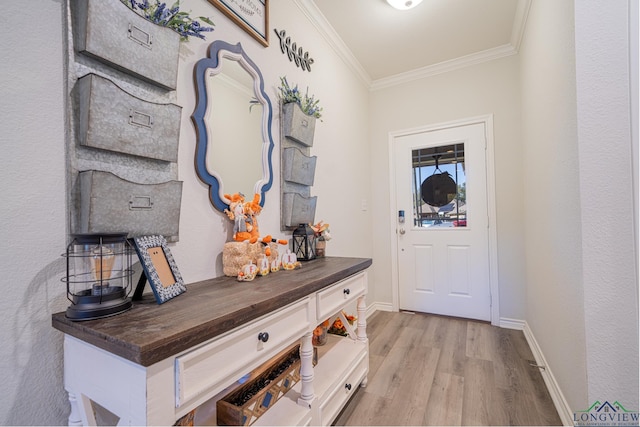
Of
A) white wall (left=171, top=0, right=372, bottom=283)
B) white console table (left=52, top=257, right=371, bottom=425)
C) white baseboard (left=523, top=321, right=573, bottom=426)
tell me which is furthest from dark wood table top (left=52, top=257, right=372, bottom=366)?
white baseboard (left=523, top=321, right=573, bottom=426)

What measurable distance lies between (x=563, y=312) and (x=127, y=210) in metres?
2.02

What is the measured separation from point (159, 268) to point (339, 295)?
2.77ft

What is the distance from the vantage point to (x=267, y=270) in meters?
1.33

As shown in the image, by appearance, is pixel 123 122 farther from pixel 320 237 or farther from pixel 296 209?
pixel 320 237

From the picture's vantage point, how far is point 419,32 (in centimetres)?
240

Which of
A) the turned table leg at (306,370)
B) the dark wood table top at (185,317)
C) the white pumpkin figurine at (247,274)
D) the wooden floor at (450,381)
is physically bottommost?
the wooden floor at (450,381)

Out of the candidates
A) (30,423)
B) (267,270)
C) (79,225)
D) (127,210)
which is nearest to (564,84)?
(267,270)

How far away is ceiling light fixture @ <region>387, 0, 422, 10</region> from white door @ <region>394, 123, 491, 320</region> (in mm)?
1258

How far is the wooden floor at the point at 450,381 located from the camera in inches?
58.7

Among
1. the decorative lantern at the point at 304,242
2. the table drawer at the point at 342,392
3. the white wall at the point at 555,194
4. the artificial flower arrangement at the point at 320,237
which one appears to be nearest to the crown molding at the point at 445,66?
the white wall at the point at 555,194

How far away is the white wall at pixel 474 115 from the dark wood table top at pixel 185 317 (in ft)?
7.14

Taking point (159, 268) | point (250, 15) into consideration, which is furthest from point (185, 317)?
point (250, 15)

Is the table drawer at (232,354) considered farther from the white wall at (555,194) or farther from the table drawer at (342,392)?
the white wall at (555,194)

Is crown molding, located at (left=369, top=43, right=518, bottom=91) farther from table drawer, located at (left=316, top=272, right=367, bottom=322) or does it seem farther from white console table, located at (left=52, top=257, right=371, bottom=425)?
white console table, located at (left=52, top=257, right=371, bottom=425)
